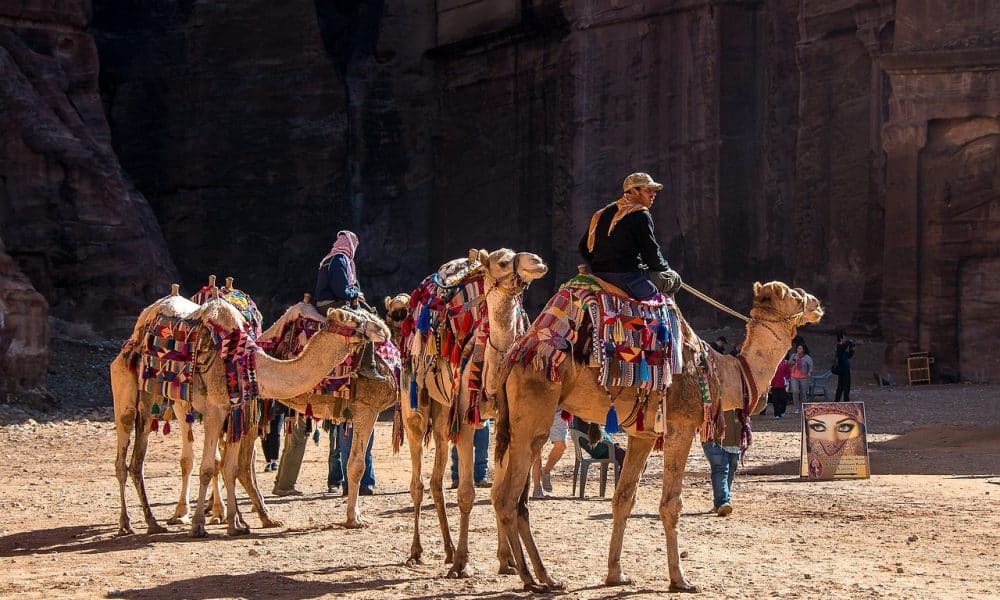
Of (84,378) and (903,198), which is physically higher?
(903,198)

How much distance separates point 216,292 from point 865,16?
23.6 m

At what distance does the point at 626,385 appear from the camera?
945cm

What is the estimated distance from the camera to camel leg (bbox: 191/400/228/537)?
→ 1216 cm

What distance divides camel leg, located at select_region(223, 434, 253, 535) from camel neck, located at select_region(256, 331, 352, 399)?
538mm

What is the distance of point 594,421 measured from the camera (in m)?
10.0

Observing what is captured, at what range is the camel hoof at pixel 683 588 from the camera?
9328 mm

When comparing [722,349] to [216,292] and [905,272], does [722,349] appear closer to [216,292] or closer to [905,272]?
[905,272]

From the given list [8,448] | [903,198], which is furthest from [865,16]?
[8,448]

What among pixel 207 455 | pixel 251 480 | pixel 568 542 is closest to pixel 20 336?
pixel 251 480

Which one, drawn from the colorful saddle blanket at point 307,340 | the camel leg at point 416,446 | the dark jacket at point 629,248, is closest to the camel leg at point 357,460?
the colorful saddle blanket at point 307,340

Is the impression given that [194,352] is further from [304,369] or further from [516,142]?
[516,142]

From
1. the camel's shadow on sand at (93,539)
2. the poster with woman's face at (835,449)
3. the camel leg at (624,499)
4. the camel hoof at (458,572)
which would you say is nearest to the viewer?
the camel leg at (624,499)

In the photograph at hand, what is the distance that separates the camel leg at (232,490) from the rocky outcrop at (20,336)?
Result: 51.1ft

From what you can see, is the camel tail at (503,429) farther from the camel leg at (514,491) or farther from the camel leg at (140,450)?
the camel leg at (140,450)
